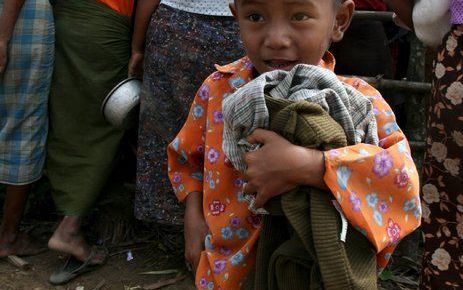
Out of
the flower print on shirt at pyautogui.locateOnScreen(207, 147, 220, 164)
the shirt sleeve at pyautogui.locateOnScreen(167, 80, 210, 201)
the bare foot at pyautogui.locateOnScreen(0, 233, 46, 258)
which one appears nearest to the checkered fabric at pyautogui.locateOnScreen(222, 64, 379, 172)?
the flower print on shirt at pyautogui.locateOnScreen(207, 147, 220, 164)

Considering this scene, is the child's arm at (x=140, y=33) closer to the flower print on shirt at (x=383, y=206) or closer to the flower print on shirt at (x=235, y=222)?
the flower print on shirt at (x=235, y=222)

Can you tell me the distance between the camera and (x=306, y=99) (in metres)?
1.21

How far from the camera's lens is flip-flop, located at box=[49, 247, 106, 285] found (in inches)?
124

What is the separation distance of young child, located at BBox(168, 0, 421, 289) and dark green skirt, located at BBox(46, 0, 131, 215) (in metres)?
1.50

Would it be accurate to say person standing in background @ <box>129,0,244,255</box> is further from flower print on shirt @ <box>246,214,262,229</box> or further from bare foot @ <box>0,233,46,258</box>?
flower print on shirt @ <box>246,214,262,229</box>

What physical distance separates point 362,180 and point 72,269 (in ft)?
7.66

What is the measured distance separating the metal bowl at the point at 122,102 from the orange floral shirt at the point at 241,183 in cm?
128

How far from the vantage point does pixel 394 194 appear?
127 centimetres

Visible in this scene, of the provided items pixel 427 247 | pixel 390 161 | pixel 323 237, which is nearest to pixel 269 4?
pixel 390 161

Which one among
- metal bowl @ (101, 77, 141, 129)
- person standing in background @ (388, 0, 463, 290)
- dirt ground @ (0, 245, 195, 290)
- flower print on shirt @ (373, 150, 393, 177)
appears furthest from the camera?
Answer: dirt ground @ (0, 245, 195, 290)

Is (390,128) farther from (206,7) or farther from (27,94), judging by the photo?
(27,94)

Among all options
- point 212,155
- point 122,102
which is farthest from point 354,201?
point 122,102

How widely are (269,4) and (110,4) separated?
181cm

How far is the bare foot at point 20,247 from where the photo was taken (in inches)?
132
